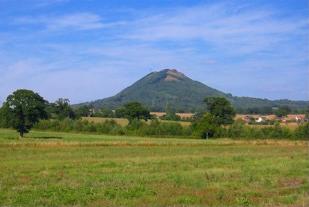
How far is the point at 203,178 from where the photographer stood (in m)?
22.6

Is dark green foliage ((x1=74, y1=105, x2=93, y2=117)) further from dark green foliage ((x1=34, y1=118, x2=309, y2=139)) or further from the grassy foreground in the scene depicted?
the grassy foreground

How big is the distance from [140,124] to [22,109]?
34.7m

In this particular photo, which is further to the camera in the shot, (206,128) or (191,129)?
(191,129)

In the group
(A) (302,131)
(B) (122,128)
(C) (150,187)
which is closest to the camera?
(C) (150,187)

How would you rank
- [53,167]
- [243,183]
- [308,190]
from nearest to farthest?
[308,190] → [243,183] → [53,167]

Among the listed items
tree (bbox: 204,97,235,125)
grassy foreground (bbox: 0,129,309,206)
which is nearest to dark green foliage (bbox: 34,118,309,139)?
tree (bbox: 204,97,235,125)

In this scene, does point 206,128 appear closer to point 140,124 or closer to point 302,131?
point 140,124

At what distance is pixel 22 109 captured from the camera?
285 ft

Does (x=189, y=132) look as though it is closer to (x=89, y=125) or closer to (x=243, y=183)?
(x=89, y=125)

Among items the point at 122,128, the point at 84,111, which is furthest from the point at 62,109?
the point at 122,128

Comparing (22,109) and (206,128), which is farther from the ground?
(22,109)

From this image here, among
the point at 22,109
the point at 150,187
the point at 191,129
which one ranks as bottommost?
the point at 150,187

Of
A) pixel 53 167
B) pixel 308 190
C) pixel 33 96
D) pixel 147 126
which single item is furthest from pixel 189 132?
pixel 308 190

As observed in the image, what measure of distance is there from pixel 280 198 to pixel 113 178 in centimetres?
835
